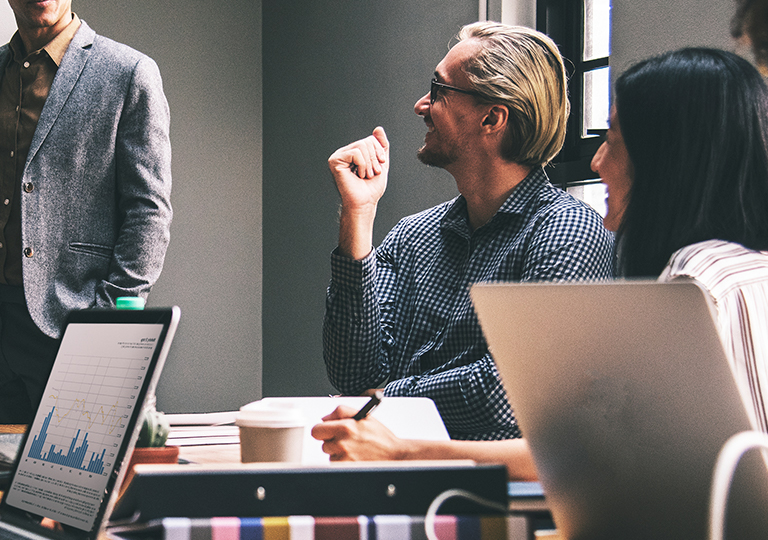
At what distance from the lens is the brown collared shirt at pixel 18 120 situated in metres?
1.87

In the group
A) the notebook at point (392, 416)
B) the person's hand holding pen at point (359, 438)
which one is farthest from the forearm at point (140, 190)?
the person's hand holding pen at point (359, 438)

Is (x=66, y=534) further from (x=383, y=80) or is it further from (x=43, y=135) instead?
(x=383, y=80)

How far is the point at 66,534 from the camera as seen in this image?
70cm

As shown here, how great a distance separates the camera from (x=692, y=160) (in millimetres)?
1040

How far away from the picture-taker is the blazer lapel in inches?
72.9

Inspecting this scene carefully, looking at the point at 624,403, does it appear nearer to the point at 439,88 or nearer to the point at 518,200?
the point at 518,200

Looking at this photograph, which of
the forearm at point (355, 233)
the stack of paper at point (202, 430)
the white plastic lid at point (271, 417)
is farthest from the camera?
the forearm at point (355, 233)

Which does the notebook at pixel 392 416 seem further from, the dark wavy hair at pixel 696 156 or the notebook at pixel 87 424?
the dark wavy hair at pixel 696 156

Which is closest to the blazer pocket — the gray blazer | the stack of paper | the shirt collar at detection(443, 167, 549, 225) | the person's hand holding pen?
the gray blazer

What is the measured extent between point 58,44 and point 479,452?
1.56m

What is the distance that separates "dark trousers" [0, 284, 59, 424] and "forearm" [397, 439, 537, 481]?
1.19m

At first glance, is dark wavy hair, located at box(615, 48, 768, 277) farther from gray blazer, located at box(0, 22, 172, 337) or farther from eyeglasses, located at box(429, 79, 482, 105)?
gray blazer, located at box(0, 22, 172, 337)

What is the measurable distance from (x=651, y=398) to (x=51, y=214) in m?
1.68

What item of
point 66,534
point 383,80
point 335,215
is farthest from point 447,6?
point 66,534
